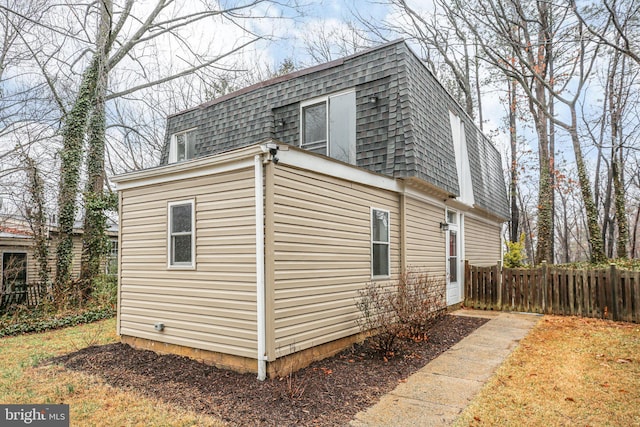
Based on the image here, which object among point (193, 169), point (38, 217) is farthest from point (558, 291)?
point (38, 217)

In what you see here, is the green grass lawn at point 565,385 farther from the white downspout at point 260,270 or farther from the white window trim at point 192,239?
the white window trim at point 192,239

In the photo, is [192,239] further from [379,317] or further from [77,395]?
[379,317]

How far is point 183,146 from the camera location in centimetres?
1159

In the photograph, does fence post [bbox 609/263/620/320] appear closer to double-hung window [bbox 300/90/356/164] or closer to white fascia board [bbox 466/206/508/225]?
white fascia board [bbox 466/206/508/225]

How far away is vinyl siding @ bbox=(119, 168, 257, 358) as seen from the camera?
17.2ft

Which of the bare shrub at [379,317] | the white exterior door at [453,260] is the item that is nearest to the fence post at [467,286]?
the white exterior door at [453,260]

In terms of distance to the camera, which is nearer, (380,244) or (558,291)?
(380,244)

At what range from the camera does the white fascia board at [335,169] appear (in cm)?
529

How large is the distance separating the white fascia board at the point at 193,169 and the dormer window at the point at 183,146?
433 cm

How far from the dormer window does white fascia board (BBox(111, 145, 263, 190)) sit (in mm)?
4327

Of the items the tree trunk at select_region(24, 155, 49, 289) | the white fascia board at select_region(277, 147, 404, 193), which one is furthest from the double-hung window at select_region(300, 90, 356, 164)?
the tree trunk at select_region(24, 155, 49, 289)

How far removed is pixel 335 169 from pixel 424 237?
3.73m

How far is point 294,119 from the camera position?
9062 millimetres

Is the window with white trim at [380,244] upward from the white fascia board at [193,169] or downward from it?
downward
